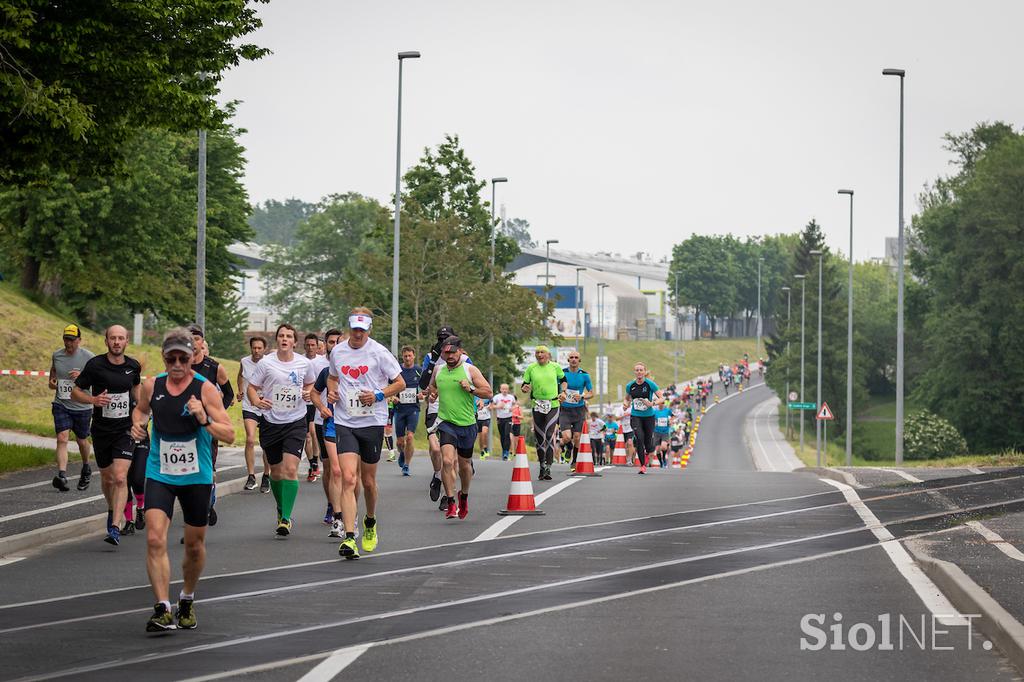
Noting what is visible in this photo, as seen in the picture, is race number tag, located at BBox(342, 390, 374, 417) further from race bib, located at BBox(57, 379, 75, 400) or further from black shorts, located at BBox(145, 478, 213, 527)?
race bib, located at BBox(57, 379, 75, 400)

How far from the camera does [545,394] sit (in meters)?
22.0

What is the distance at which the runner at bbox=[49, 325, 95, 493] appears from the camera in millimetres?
18266

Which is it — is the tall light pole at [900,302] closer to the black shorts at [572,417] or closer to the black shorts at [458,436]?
the black shorts at [572,417]

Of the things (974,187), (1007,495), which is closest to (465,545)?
(1007,495)

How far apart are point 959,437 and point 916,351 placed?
27187mm

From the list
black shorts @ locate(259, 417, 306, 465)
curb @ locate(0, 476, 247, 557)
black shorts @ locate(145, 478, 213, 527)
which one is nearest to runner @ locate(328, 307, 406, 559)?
black shorts @ locate(259, 417, 306, 465)

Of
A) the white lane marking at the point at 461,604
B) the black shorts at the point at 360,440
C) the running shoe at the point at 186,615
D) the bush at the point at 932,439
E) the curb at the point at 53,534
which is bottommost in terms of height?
the bush at the point at 932,439

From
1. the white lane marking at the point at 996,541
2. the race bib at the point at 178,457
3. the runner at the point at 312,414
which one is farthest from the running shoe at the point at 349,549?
the white lane marking at the point at 996,541

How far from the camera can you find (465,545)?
1417cm

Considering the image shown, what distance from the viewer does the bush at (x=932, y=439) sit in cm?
8000

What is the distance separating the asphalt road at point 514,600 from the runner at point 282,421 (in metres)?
0.46

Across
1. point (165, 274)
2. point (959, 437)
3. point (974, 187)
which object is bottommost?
point (959, 437)

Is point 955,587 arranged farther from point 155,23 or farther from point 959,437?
point 959,437

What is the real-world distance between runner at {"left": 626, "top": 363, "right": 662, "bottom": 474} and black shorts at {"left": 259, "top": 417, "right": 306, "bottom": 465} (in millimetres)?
10659
